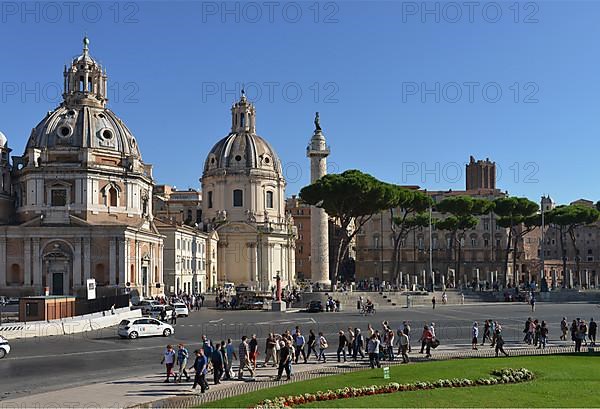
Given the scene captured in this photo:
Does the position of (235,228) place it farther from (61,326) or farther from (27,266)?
(61,326)

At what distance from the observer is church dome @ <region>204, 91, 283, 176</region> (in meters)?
97.4

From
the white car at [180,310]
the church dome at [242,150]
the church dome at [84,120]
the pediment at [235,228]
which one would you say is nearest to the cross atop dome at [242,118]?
the church dome at [242,150]

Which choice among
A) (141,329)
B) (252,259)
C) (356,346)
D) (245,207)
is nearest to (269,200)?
(245,207)

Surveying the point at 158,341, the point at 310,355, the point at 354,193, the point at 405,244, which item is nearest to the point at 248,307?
the point at 354,193

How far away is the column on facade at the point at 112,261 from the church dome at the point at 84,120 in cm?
1065

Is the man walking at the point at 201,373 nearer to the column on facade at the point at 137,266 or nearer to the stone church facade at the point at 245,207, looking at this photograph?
the column on facade at the point at 137,266

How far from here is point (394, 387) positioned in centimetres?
2020

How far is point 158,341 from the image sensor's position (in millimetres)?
35344

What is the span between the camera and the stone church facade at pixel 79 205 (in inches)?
2613

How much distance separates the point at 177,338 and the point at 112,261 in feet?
104

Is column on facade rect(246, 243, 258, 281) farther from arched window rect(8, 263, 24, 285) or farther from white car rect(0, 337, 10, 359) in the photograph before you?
white car rect(0, 337, 10, 359)

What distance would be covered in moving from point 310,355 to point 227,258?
6778 cm

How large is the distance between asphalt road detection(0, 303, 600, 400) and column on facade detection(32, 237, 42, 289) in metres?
→ 15.9

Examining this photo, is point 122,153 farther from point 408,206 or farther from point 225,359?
point 225,359
